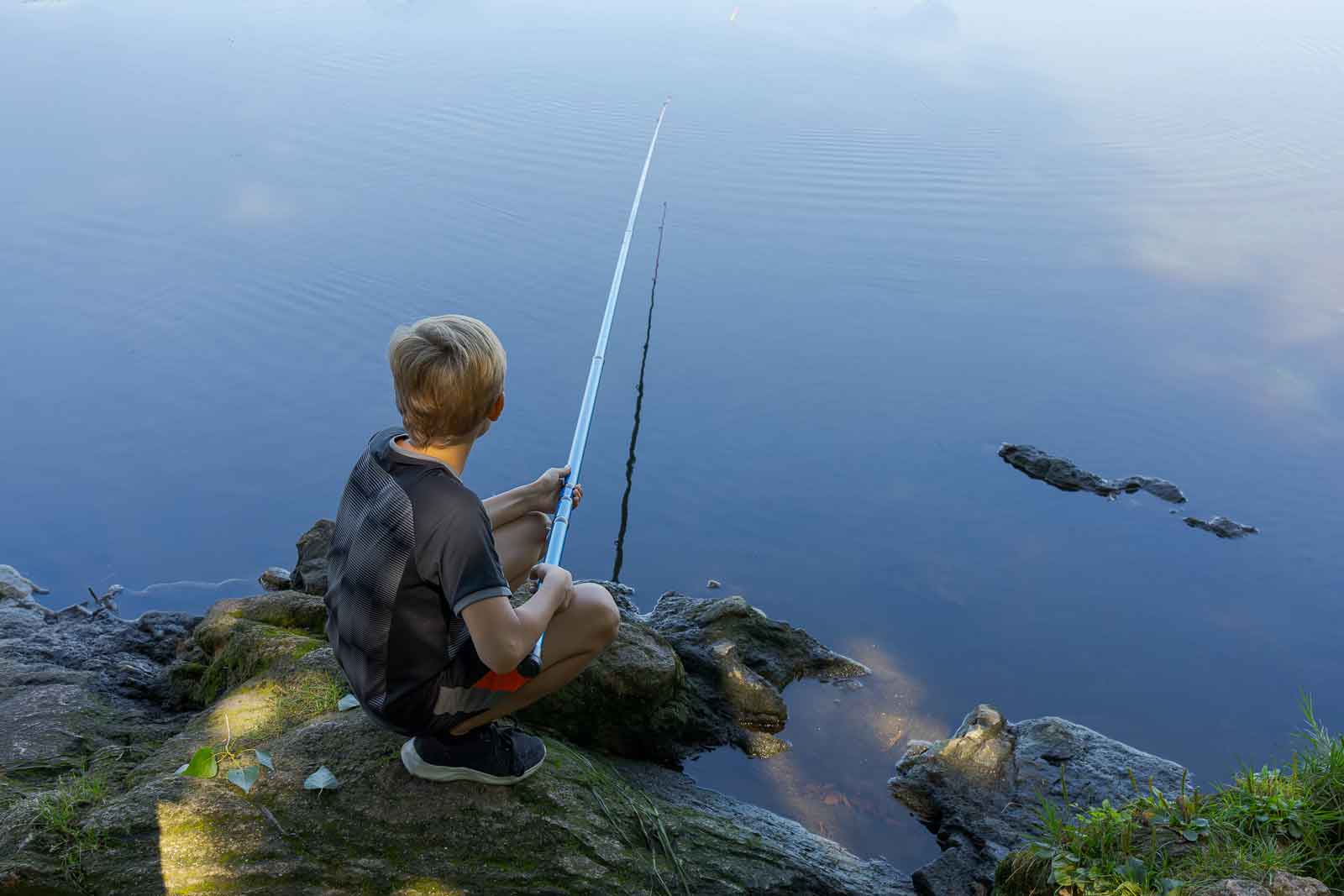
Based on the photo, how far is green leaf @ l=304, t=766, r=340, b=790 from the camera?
2.23m

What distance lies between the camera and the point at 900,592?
462 cm

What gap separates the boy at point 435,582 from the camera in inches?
78.4

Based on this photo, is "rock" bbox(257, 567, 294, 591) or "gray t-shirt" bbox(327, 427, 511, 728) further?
"rock" bbox(257, 567, 294, 591)

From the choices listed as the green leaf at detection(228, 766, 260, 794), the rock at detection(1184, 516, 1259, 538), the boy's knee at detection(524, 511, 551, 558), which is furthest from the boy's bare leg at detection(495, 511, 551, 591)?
the rock at detection(1184, 516, 1259, 538)

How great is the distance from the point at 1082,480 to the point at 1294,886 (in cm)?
332

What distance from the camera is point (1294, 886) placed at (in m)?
2.14

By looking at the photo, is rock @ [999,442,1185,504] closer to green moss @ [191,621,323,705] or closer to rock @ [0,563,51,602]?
green moss @ [191,621,323,705]

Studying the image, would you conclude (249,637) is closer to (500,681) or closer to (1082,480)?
(500,681)

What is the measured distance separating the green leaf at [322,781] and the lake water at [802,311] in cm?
157

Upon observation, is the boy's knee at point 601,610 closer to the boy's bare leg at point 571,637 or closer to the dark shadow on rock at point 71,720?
the boy's bare leg at point 571,637

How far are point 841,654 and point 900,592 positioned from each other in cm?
51

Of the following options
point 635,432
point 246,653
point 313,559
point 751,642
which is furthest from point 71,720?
point 635,432

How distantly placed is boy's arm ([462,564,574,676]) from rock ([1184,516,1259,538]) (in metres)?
3.92

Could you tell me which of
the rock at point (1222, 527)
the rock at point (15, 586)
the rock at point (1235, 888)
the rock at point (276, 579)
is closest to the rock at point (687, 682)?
the rock at point (276, 579)
